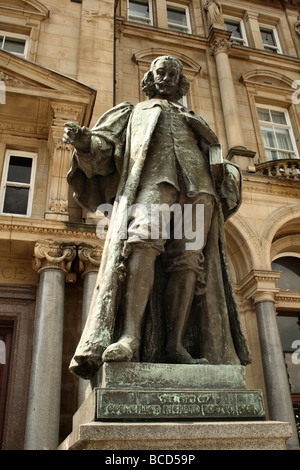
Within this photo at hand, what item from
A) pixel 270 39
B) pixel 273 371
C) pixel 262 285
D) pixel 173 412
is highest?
pixel 270 39

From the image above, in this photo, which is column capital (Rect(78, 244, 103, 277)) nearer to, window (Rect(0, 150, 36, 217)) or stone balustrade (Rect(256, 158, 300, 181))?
window (Rect(0, 150, 36, 217))

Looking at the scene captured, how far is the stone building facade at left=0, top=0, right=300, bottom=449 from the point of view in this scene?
297 inches

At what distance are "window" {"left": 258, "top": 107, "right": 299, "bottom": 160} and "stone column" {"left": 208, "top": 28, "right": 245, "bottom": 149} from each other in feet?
4.23

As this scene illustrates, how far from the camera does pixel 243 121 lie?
14125 millimetres

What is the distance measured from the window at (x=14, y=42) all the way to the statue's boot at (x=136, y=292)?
10.9 metres

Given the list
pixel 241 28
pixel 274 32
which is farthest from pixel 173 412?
pixel 274 32

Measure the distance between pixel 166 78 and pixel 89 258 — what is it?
15.9 ft

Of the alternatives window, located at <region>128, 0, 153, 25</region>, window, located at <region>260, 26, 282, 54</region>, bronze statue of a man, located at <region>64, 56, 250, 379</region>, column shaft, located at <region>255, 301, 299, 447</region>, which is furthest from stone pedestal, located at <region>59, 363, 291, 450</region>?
window, located at <region>260, 26, 282, 54</region>

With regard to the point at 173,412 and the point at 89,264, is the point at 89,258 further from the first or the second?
the point at 173,412

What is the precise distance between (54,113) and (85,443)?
8266 mm

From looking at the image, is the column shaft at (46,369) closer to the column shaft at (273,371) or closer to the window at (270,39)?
the column shaft at (273,371)

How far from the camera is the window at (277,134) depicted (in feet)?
46.4

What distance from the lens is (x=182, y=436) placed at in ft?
6.42
